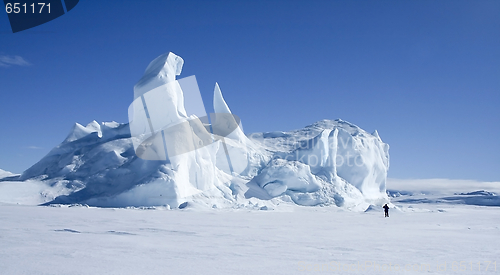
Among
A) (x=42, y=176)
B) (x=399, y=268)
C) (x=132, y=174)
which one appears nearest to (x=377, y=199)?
(x=132, y=174)

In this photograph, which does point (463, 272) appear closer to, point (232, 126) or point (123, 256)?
point (123, 256)

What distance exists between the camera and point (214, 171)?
19172mm

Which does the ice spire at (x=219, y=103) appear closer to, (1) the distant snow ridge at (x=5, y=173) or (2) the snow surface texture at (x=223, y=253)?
(1) the distant snow ridge at (x=5, y=173)

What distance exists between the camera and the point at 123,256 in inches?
157

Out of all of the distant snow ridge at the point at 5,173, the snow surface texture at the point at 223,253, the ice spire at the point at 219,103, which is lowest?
the snow surface texture at the point at 223,253

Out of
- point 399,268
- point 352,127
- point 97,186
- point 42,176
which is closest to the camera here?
point 399,268

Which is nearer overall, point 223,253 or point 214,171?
point 223,253

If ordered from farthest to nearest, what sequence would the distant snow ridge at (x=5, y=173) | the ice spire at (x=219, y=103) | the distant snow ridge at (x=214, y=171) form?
the ice spire at (x=219, y=103), the distant snow ridge at (x=5, y=173), the distant snow ridge at (x=214, y=171)

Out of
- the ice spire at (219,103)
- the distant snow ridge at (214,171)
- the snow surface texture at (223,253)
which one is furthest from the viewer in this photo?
the ice spire at (219,103)

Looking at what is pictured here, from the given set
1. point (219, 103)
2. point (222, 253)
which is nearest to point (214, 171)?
point (219, 103)

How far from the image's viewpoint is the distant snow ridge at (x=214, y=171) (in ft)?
51.1

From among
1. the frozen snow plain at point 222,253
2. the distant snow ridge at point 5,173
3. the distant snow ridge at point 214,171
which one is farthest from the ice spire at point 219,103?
the frozen snow plain at point 222,253

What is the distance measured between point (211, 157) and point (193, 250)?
599 inches

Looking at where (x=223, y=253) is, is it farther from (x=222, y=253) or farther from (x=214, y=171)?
(x=214, y=171)
